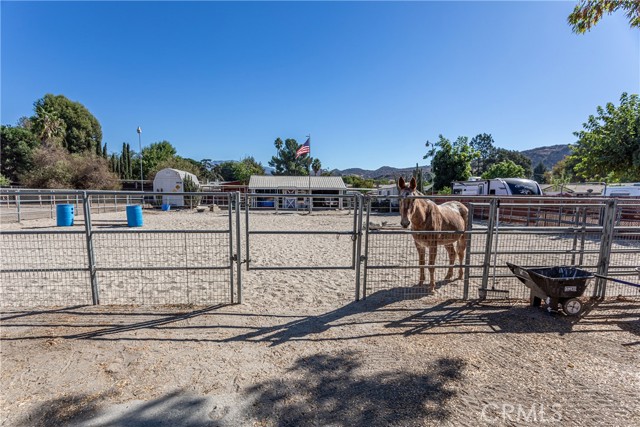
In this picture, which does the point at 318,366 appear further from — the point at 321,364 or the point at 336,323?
the point at 336,323

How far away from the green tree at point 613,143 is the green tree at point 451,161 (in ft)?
63.1

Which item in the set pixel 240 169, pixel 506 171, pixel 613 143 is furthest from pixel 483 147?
pixel 613 143

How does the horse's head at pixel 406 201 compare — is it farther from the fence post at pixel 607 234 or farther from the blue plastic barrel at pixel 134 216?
the blue plastic barrel at pixel 134 216

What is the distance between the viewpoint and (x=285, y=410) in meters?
2.33

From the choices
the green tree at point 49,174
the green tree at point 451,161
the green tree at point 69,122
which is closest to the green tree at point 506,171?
the green tree at point 451,161

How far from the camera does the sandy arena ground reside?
2.31m

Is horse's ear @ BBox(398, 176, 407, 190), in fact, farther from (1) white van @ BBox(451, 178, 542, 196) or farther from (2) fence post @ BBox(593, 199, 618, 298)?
(1) white van @ BBox(451, 178, 542, 196)

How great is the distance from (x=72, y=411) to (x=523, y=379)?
383 cm

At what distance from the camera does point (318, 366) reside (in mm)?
2947

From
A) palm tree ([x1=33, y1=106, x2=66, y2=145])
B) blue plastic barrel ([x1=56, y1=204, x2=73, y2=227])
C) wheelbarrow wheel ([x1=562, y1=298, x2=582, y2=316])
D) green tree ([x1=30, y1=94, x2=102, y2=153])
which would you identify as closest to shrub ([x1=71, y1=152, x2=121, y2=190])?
palm tree ([x1=33, y1=106, x2=66, y2=145])

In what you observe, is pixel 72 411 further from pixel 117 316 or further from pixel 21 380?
pixel 117 316

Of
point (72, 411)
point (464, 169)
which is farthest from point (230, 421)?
point (464, 169)

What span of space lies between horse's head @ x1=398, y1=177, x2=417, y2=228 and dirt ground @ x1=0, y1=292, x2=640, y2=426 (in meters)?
1.34

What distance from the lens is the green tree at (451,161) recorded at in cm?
3253
